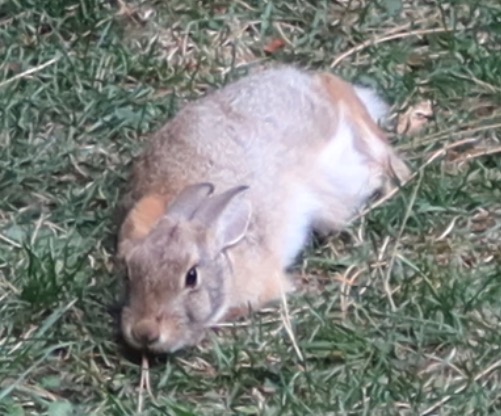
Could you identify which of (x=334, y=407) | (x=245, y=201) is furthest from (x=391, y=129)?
(x=334, y=407)

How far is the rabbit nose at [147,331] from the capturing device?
5207 mm

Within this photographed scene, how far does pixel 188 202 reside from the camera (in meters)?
5.55

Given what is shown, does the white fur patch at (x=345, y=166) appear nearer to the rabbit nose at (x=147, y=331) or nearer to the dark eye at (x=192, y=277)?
the dark eye at (x=192, y=277)

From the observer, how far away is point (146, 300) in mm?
5238

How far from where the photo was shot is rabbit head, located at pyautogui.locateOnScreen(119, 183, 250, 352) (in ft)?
17.2

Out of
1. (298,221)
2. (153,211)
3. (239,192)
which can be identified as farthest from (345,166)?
(153,211)

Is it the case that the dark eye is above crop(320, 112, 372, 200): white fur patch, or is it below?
above

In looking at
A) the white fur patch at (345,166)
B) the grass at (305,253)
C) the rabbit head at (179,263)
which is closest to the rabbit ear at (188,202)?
the rabbit head at (179,263)

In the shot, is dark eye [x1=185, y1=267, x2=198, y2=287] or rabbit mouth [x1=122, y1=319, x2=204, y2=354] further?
dark eye [x1=185, y1=267, x2=198, y2=287]

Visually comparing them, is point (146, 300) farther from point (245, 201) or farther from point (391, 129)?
point (391, 129)

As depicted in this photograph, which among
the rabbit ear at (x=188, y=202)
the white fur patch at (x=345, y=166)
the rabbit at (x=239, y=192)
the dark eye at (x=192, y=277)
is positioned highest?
the rabbit ear at (x=188, y=202)

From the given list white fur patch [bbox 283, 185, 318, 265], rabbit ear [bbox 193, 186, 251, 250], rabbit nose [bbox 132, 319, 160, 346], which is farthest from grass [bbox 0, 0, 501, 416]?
rabbit ear [bbox 193, 186, 251, 250]

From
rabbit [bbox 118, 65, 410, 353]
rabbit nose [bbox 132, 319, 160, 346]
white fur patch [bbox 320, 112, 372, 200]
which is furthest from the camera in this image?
white fur patch [bbox 320, 112, 372, 200]

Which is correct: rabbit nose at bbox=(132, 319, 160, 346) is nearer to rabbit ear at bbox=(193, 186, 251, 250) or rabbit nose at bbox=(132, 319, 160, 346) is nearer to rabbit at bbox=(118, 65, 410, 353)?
rabbit at bbox=(118, 65, 410, 353)
